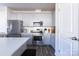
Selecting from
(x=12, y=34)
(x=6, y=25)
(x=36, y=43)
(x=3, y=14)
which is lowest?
(x=36, y=43)

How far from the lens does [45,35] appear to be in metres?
7.34

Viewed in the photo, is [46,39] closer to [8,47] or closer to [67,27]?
[67,27]

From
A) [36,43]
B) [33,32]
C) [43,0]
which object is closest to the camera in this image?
[43,0]

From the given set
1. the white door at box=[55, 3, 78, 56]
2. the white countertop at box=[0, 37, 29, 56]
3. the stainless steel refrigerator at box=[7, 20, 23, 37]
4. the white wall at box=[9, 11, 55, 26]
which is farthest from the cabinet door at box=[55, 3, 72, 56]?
the white wall at box=[9, 11, 55, 26]

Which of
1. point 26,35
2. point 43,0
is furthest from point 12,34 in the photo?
point 43,0

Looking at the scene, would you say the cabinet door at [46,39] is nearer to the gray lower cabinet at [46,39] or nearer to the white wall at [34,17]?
the gray lower cabinet at [46,39]

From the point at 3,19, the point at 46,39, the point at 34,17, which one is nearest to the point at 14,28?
the point at 3,19

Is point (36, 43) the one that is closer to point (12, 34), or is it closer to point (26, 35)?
point (26, 35)

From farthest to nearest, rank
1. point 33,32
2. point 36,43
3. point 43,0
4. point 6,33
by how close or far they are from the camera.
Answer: point 33,32, point 36,43, point 6,33, point 43,0

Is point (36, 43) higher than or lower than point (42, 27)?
lower

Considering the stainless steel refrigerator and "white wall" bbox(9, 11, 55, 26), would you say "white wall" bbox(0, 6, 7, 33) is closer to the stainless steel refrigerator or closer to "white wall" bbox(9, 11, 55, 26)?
the stainless steel refrigerator

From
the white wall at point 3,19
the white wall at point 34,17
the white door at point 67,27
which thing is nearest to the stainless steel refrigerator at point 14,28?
the white wall at point 3,19

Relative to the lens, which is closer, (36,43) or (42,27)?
(36,43)

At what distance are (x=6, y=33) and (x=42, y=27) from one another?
2.20 meters
